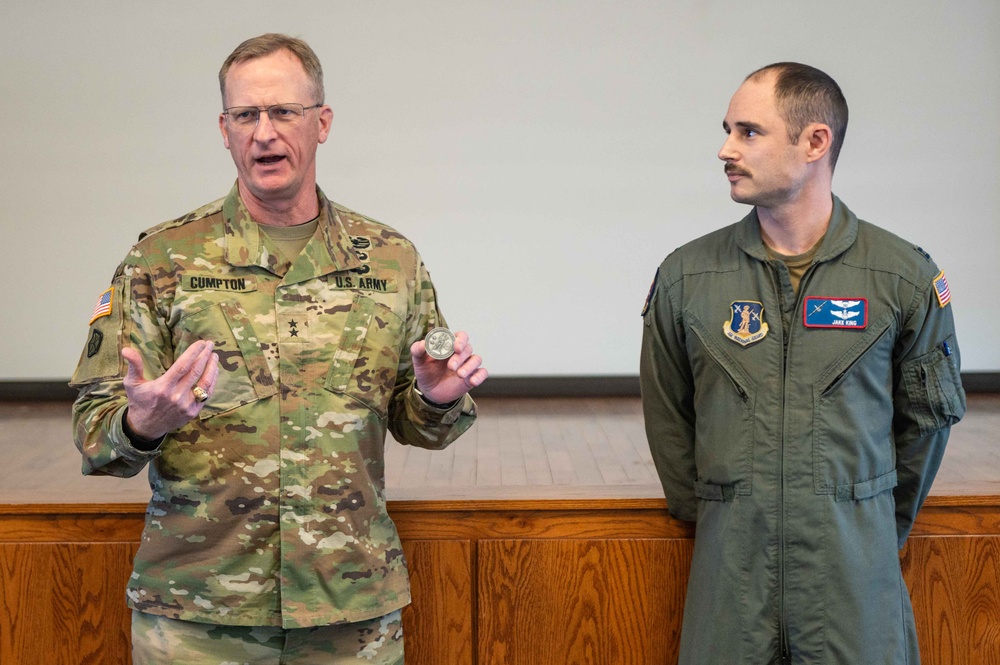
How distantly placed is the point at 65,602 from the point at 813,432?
1586 mm

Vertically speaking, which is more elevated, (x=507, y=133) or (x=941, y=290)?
(x=507, y=133)

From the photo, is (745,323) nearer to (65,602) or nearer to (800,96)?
(800,96)

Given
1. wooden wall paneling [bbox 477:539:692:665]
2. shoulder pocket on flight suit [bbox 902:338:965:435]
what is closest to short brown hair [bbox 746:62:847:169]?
shoulder pocket on flight suit [bbox 902:338:965:435]

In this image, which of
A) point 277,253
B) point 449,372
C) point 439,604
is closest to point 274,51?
point 277,253

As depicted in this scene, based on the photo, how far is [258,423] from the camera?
1.81m

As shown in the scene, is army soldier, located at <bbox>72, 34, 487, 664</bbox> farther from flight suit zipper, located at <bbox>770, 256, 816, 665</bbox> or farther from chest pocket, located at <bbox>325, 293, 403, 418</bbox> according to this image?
flight suit zipper, located at <bbox>770, 256, 816, 665</bbox>

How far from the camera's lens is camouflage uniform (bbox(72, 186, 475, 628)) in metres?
1.79

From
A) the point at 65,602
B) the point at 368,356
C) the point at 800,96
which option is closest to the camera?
Answer: the point at 368,356

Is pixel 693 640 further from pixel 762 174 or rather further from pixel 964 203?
pixel 964 203

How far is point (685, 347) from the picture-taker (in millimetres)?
2105

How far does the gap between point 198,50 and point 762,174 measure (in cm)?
390

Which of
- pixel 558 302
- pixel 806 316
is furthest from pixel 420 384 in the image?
pixel 558 302

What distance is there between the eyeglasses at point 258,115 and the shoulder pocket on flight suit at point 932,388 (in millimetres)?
1176

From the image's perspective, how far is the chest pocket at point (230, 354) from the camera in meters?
1.80
